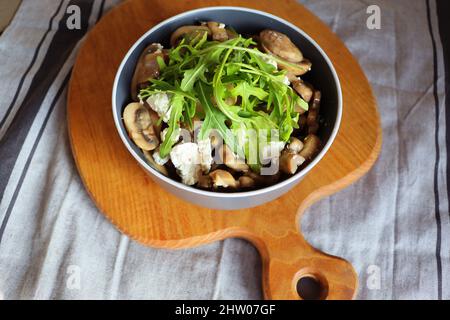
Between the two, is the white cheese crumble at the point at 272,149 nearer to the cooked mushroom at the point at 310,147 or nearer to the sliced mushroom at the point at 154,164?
the cooked mushroom at the point at 310,147

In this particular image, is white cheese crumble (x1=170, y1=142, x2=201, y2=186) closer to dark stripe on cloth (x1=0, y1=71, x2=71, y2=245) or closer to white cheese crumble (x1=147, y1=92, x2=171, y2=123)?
white cheese crumble (x1=147, y1=92, x2=171, y2=123)

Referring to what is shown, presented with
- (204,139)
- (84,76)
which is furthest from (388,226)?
(84,76)

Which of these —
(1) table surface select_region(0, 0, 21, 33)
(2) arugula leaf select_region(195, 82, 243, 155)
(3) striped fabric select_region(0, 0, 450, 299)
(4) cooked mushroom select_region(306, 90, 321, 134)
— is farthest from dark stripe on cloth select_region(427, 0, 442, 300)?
(1) table surface select_region(0, 0, 21, 33)

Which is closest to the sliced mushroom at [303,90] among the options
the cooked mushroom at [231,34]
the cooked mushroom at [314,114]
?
the cooked mushroom at [314,114]

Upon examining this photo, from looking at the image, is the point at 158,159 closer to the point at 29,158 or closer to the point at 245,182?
the point at 245,182

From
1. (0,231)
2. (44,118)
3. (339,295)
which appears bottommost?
(339,295)

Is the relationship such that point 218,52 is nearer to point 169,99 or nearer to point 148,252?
point 169,99
